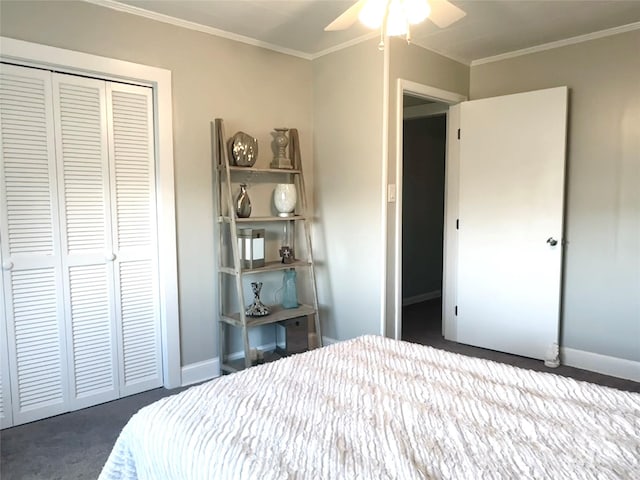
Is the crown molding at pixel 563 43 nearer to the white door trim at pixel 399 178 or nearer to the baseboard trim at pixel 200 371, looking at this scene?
the white door trim at pixel 399 178

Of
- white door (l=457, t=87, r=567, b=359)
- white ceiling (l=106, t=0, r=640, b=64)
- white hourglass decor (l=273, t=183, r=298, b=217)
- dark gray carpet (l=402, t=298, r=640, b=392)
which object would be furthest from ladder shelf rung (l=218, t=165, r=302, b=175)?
dark gray carpet (l=402, t=298, r=640, b=392)

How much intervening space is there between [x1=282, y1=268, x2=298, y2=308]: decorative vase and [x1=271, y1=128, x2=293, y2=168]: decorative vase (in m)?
0.76

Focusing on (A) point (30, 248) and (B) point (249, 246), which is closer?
(A) point (30, 248)

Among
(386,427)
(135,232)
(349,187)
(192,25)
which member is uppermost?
(192,25)

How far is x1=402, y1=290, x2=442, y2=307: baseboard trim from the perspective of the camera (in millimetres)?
5301

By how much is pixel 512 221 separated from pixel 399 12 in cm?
204

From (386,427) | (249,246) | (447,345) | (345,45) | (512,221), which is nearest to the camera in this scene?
(386,427)

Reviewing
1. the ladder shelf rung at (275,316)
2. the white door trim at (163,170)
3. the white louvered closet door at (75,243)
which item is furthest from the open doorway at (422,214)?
the white louvered closet door at (75,243)

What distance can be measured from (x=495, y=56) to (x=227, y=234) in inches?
99.3

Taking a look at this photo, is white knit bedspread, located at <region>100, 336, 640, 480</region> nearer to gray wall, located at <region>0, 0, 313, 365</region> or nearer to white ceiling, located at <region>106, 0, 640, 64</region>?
gray wall, located at <region>0, 0, 313, 365</region>

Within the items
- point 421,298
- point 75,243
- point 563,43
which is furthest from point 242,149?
point 421,298

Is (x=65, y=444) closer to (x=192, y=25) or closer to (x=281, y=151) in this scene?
(x=281, y=151)

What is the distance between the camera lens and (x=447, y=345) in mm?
3787

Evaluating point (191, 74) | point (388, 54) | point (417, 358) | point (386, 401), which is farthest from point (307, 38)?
point (386, 401)
